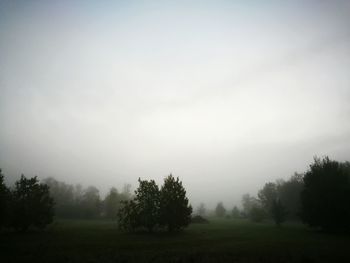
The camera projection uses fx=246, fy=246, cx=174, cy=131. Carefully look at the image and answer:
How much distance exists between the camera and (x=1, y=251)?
29.2 metres

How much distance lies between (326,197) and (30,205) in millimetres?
63274

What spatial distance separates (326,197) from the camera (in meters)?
50.8

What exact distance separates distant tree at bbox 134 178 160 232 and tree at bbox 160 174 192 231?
113 cm

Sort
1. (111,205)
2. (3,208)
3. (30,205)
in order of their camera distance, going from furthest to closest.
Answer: (111,205) < (30,205) < (3,208)

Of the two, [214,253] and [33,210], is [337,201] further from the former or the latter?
[33,210]

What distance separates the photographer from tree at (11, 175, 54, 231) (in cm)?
5241

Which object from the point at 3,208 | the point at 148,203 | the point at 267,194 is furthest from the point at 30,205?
the point at 267,194

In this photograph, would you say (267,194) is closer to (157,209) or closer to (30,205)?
(157,209)

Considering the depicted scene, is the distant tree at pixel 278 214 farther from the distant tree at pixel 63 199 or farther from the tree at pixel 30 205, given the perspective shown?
the distant tree at pixel 63 199

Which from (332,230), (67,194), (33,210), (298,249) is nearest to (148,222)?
(33,210)

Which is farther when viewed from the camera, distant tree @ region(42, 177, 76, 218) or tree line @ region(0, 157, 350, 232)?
distant tree @ region(42, 177, 76, 218)

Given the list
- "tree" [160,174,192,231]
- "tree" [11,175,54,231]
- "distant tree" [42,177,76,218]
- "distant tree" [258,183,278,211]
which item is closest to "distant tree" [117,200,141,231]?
"tree" [160,174,192,231]

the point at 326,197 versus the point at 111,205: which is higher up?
the point at 326,197

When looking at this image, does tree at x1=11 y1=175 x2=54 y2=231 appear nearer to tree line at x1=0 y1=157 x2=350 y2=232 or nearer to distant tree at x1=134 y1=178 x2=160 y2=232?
tree line at x1=0 y1=157 x2=350 y2=232
